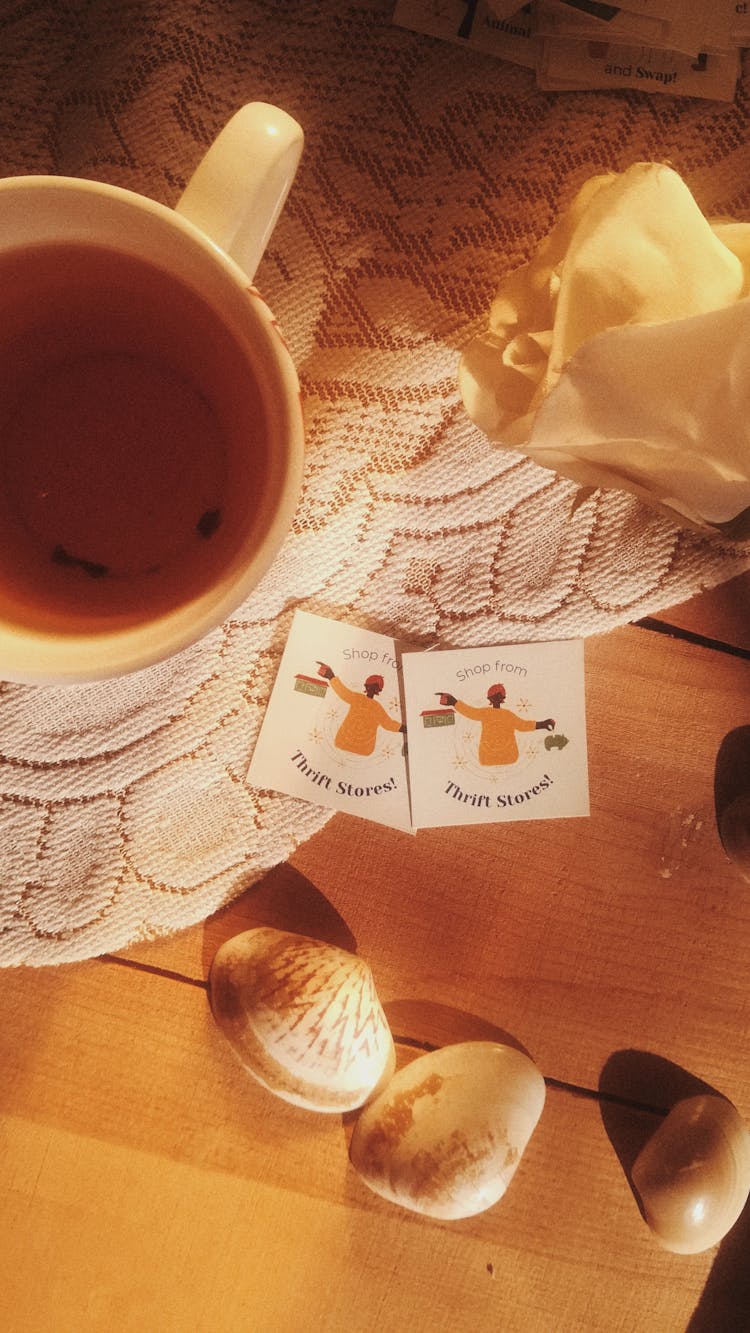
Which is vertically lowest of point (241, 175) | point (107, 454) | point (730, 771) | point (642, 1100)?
point (642, 1100)

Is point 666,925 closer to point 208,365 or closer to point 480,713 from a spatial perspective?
point 480,713

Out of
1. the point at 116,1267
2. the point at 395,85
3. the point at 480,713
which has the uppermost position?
the point at 395,85

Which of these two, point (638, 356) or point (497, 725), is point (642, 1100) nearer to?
point (497, 725)

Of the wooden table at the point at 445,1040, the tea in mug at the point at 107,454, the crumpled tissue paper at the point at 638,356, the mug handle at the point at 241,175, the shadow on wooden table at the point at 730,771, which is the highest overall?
the mug handle at the point at 241,175

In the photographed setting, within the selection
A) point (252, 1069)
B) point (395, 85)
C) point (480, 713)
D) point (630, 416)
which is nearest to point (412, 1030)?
point (252, 1069)

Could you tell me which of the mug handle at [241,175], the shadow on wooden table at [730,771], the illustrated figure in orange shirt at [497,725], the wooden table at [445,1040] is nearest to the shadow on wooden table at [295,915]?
the wooden table at [445,1040]

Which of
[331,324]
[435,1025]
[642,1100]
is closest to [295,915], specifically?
[435,1025]

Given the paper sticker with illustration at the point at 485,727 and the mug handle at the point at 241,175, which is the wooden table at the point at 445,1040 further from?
the mug handle at the point at 241,175
